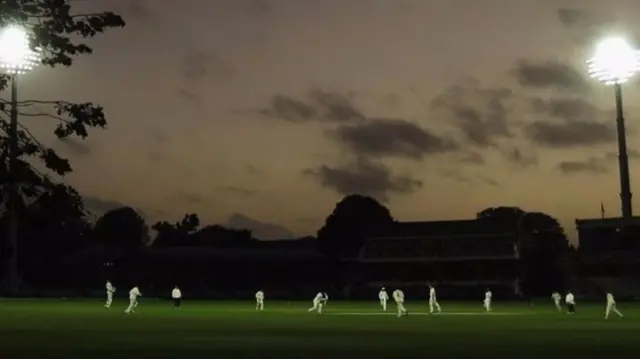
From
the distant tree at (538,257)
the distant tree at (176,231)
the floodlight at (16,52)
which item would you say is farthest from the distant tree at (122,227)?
the floodlight at (16,52)

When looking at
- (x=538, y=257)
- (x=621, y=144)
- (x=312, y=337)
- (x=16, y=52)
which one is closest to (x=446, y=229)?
(x=538, y=257)

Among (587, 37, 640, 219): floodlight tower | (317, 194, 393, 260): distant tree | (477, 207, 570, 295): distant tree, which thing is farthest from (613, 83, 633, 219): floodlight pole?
(317, 194, 393, 260): distant tree

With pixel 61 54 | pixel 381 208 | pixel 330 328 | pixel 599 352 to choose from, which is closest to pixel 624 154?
pixel 330 328

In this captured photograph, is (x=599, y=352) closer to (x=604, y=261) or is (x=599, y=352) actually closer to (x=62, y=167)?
(x=62, y=167)

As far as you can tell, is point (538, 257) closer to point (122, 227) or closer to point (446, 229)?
point (446, 229)

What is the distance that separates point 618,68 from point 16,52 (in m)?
70.0

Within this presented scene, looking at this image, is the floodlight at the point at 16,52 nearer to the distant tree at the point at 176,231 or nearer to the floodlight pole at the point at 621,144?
the floodlight pole at the point at 621,144

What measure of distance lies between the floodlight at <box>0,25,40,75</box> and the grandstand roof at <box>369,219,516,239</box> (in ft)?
306

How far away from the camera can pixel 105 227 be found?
6624 inches

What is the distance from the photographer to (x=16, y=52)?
22.1m

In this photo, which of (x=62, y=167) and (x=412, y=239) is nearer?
(x=62, y=167)

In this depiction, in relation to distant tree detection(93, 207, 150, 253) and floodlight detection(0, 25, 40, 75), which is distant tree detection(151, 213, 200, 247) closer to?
distant tree detection(93, 207, 150, 253)

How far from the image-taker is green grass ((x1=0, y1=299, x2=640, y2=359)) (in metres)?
25.9

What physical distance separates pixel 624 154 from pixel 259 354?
6571 cm
